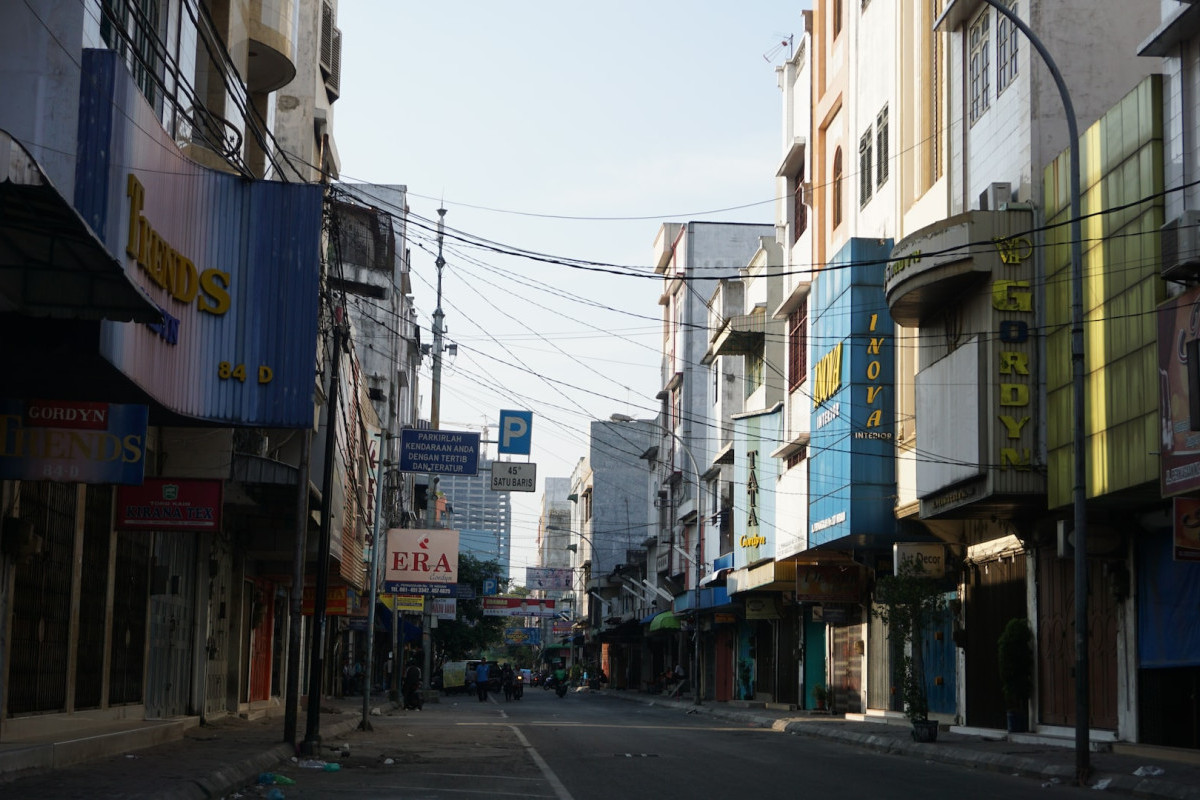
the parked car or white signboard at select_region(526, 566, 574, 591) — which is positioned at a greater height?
white signboard at select_region(526, 566, 574, 591)

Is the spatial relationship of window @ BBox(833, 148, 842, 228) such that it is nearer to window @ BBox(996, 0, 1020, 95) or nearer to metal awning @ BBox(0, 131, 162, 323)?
window @ BBox(996, 0, 1020, 95)

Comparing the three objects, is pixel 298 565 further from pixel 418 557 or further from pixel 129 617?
pixel 418 557

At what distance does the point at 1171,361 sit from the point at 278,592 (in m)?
29.1

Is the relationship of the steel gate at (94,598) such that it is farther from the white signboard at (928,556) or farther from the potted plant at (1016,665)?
the white signboard at (928,556)

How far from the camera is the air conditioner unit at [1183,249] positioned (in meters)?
18.0

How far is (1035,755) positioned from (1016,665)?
516 centimetres

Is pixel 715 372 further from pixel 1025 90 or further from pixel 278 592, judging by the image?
pixel 1025 90

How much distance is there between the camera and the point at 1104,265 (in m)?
21.5

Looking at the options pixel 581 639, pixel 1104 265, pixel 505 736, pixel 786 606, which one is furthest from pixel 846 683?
pixel 581 639

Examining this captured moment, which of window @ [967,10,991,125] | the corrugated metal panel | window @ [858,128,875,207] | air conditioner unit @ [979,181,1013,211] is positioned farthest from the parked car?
the corrugated metal panel

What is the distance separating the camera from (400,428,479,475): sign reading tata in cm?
3100

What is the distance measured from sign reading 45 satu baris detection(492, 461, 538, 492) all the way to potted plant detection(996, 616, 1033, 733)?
13.8 metres

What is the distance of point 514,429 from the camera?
36.4 m

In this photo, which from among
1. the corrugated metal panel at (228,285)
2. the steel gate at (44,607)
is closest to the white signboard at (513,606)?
the steel gate at (44,607)
